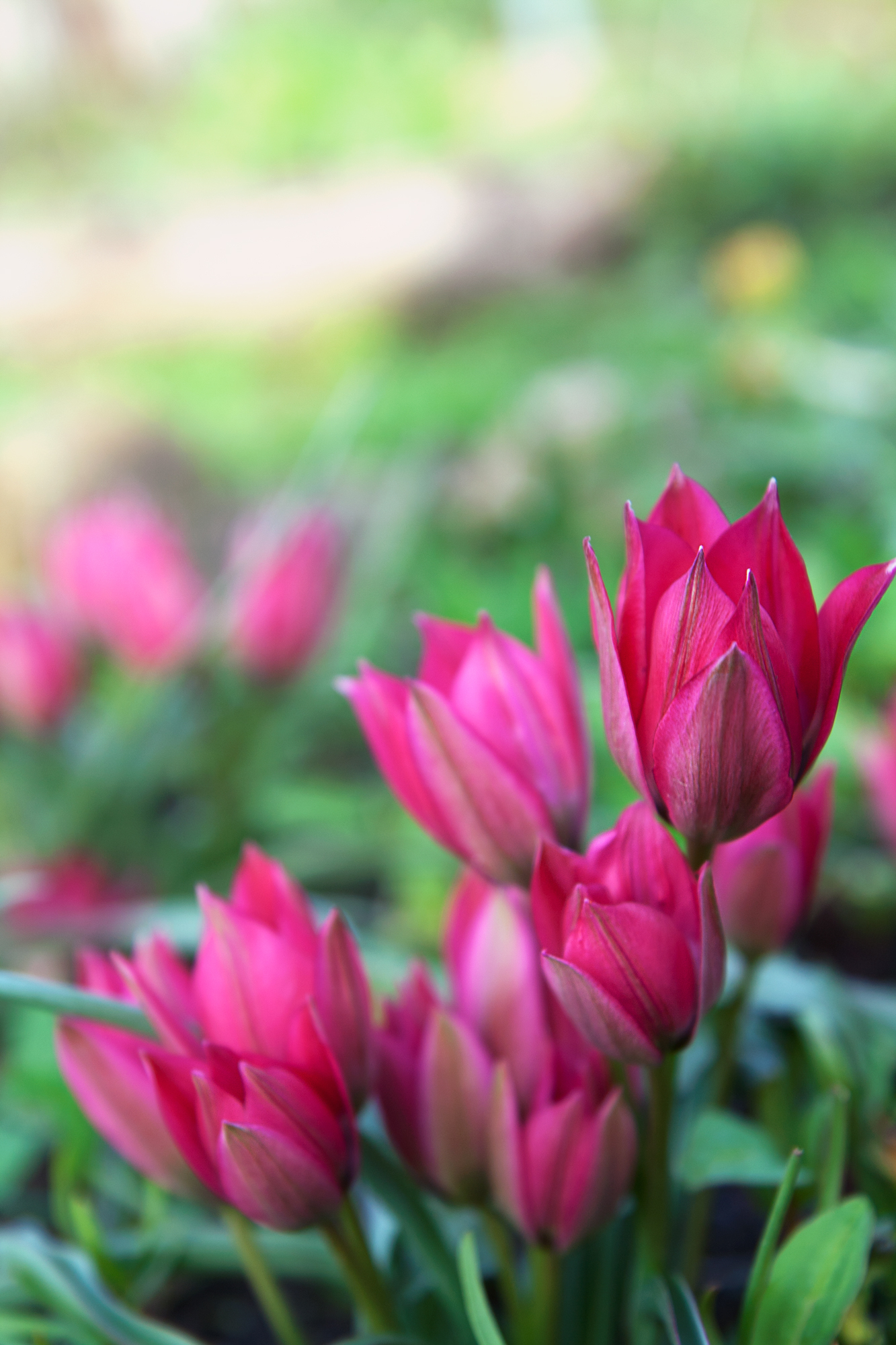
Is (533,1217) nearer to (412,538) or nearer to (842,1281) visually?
(842,1281)

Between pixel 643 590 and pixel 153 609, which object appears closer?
pixel 643 590

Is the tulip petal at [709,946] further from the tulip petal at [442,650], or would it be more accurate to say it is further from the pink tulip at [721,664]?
the tulip petal at [442,650]

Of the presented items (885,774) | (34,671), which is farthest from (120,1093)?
(34,671)

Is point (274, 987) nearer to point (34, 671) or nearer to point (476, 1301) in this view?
point (476, 1301)

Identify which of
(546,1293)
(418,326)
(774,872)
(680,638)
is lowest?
(546,1293)

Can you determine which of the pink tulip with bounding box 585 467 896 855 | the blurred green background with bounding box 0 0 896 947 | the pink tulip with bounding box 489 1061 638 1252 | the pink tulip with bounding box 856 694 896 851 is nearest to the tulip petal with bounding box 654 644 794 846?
the pink tulip with bounding box 585 467 896 855

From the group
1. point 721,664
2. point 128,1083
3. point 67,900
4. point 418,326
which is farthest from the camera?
point 418,326

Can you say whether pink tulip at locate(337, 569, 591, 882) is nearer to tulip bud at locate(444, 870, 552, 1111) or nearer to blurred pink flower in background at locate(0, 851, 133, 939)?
tulip bud at locate(444, 870, 552, 1111)

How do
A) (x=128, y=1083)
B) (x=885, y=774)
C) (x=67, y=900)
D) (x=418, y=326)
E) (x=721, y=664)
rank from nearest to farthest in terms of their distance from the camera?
(x=721, y=664) < (x=128, y=1083) < (x=885, y=774) < (x=67, y=900) < (x=418, y=326)
